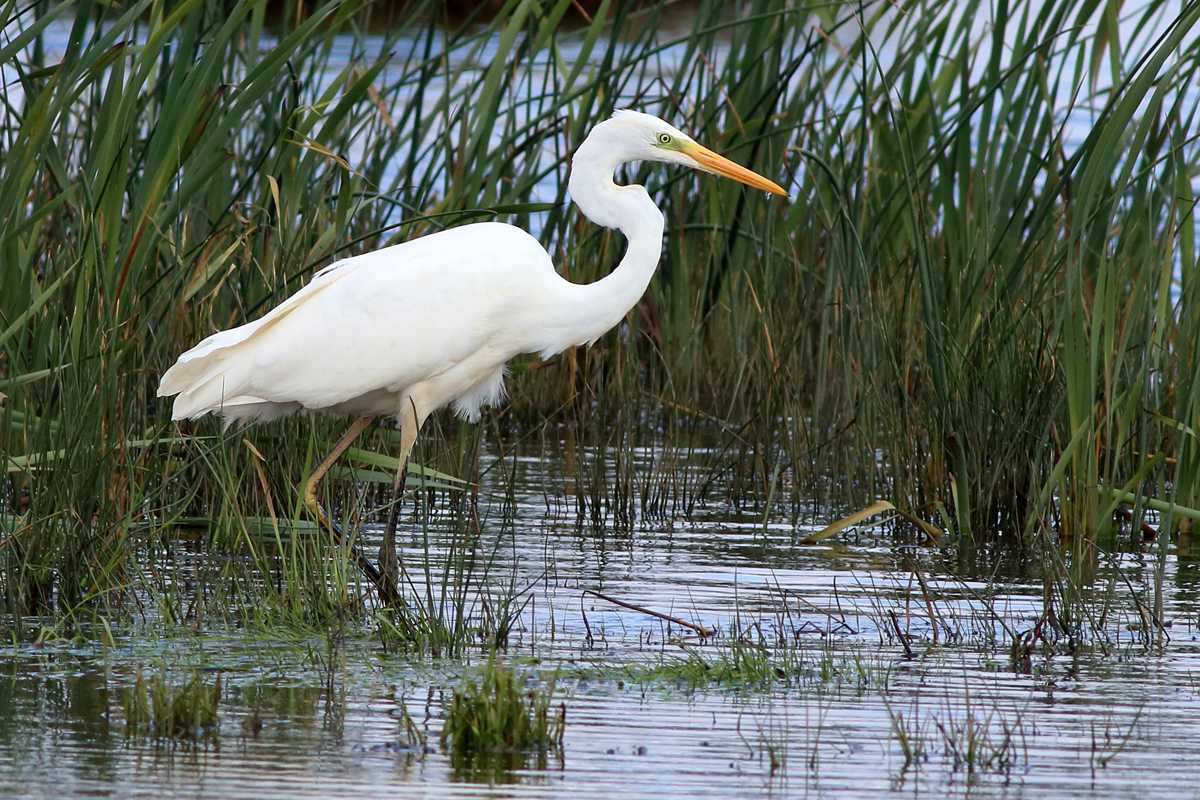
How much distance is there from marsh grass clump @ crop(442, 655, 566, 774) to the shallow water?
0.04 m

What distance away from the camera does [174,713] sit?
347cm

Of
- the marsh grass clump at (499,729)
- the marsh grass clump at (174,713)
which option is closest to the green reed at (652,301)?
the marsh grass clump at (174,713)

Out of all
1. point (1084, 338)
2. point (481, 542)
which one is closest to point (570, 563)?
point (481, 542)

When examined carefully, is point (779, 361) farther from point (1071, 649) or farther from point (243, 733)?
point (243, 733)

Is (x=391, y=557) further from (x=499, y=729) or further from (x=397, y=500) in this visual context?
(x=499, y=729)

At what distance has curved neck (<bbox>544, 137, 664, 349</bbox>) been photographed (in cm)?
589

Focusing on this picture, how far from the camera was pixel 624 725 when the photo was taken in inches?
147

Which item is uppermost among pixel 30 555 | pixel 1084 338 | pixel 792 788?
pixel 1084 338

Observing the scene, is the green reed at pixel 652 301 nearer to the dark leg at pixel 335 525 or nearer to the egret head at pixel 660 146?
the dark leg at pixel 335 525

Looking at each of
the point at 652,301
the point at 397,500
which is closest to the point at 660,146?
the point at 397,500

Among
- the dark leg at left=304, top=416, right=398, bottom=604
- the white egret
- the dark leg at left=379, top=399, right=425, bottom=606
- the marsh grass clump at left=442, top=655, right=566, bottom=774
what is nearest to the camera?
the marsh grass clump at left=442, top=655, right=566, bottom=774

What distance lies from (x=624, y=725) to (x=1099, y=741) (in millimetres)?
939

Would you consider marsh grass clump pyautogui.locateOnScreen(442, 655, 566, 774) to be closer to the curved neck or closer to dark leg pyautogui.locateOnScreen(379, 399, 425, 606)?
dark leg pyautogui.locateOnScreen(379, 399, 425, 606)

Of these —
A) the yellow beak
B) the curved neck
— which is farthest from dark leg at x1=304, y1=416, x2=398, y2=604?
the yellow beak
